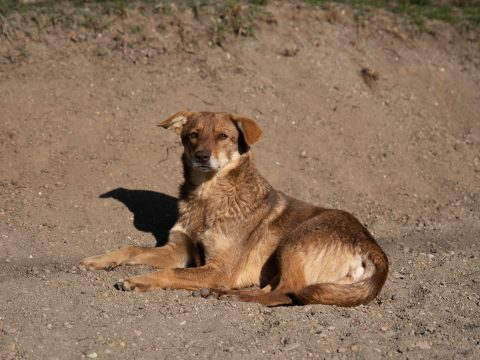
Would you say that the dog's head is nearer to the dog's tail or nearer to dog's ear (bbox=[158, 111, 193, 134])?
dog's ear (bbox=[158, 111, 193, 134])

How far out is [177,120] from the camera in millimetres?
8172

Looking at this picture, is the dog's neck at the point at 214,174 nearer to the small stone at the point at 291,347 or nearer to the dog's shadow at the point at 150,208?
the dog's shadow at the point at 150,208

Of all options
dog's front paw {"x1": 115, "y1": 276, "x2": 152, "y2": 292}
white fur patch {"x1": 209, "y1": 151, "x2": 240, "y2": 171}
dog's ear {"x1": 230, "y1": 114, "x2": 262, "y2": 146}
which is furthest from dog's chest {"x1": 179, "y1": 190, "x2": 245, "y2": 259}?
dog's front paw {"x1": 115, "y1": 276, "x2": 152, "y2": 292}

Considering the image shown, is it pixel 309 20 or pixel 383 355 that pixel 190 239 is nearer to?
pixel 383 355

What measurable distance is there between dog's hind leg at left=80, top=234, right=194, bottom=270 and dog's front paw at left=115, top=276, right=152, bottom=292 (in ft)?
2.67


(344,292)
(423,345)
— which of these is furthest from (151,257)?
(423,345)

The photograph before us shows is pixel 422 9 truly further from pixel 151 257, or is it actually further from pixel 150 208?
pixel 151 257

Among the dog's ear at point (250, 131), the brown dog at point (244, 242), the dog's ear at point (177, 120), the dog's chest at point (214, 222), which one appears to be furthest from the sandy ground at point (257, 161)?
the dog's ear at point (250, 131)

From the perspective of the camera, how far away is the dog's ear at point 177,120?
8.13 meters

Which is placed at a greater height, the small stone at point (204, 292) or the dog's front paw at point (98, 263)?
the small stone at point (204, 292)

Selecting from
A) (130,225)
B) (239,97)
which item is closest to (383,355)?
(130,225)

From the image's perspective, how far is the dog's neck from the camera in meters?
7.94

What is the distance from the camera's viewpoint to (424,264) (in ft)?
28.0

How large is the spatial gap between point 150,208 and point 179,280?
8.95 ft
